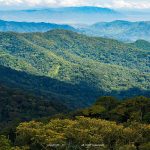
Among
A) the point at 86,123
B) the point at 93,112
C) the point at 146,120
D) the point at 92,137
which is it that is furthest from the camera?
the point at 93,112

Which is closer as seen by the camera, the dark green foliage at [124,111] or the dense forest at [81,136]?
the dense forest at [81,136]

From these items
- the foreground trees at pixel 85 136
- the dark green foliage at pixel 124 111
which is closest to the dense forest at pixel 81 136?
A: the foreground trees at pixel 85 136

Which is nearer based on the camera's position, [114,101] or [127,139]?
[127,139]

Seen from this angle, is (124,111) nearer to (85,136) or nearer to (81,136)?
(81,136)

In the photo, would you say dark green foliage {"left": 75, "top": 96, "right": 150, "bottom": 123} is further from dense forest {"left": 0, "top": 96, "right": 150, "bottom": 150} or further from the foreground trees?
the foreground trees

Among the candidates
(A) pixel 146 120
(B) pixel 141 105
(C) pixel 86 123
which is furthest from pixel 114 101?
(C) pixel 86 123

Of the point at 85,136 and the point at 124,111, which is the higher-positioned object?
the point at 85,136

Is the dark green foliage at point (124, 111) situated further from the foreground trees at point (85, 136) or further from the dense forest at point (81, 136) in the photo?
the foreground trees at point (85, 136)

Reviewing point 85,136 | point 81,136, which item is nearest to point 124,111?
point 81,136

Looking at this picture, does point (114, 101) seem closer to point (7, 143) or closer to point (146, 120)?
point (146, 120)

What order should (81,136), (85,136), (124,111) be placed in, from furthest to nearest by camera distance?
(124,111)
(81,136)
(85,136)

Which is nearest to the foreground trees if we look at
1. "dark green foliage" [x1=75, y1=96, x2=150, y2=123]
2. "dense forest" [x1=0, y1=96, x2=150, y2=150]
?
"dense forest" [x1=0, y1=96, x2=150, y2=150]
